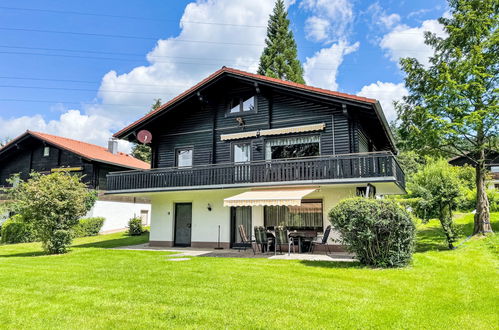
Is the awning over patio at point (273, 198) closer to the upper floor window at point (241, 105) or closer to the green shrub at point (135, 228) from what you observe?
the upper floor window at point (241, 105)

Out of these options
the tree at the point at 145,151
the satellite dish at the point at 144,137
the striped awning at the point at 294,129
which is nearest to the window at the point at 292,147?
the striped awning at the point at 294,129

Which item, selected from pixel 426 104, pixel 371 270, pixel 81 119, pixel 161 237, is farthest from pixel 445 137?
pixel 81 119

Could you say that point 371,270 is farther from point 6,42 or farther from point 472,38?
point 6,42

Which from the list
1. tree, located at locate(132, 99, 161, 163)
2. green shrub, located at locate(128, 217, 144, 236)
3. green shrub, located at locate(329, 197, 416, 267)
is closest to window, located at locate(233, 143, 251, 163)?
green shrub, located at locate(329, 197, 416, 267)

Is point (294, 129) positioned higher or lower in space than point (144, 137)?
lower

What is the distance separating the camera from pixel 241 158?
18078 mm

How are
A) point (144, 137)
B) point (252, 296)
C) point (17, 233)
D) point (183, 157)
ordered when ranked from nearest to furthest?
1. point (252, 296)
2. point (144, 137)
3. point (183, 157)
4. point (17, 233)

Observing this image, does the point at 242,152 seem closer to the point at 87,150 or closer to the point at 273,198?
the point at 273,198

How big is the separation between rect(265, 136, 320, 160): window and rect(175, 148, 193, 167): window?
4693 mm

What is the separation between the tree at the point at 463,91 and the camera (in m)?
16.8

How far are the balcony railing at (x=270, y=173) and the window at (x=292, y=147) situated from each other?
1.13m

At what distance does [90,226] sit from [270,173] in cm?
1674

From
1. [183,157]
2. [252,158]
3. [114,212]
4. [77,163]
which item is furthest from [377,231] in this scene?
[77,163]

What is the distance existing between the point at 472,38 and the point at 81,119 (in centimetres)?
3048
